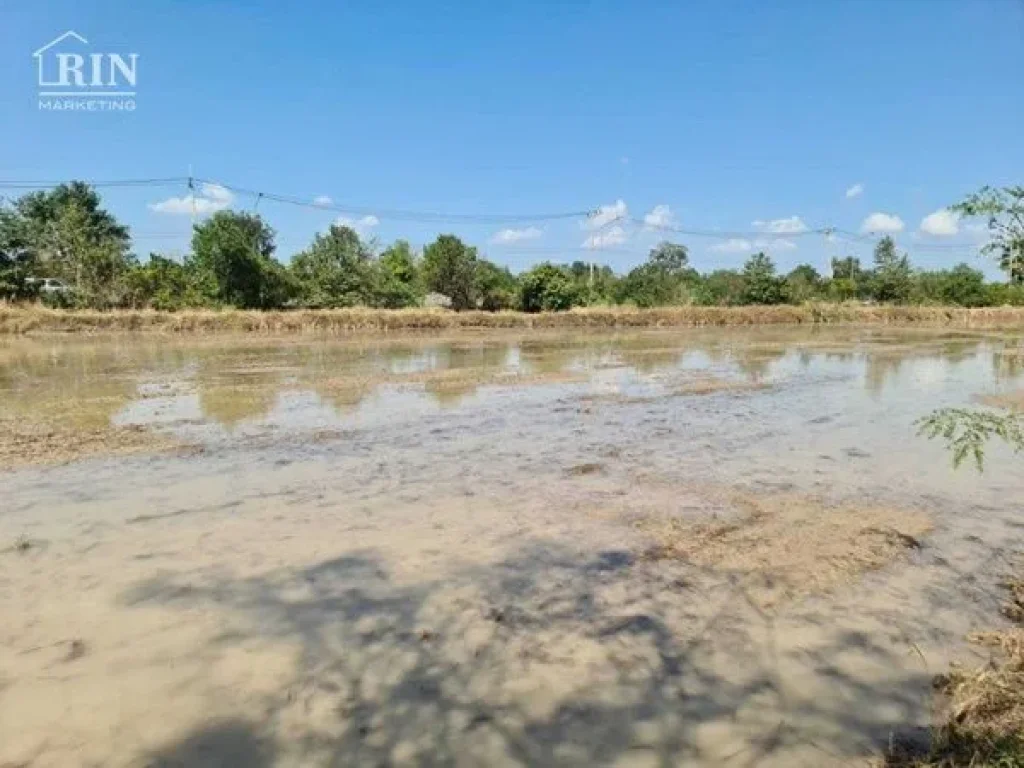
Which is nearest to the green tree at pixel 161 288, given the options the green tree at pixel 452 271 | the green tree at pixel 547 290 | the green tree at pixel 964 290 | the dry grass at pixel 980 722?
the green tree at pixel 452 271

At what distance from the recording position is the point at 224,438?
982cm

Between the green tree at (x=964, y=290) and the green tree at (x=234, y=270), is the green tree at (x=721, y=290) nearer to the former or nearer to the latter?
the green tree at (x=964, y=290)

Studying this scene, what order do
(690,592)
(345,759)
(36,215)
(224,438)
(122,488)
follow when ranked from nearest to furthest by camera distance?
1. (345,759)
2. (690,592)
3. (122,488)
4. (224,438)
5. (36,215)

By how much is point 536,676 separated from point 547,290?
148ft

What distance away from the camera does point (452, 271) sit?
5100cm

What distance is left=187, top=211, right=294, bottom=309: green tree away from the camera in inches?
1684

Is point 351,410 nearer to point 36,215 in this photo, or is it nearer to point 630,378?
point 630,378

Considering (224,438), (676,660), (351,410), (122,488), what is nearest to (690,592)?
(676,660)

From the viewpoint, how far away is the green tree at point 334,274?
4569cm

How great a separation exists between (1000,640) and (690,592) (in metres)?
1.65

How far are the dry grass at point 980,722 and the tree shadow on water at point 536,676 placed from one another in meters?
0.16

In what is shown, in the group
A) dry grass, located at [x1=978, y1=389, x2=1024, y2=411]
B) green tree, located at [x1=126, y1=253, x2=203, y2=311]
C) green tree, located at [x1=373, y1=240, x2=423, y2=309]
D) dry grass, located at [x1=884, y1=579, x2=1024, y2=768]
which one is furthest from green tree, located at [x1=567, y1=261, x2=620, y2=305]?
dry grass, located at [x1=884, y1=579, x2=1024, y2=768]

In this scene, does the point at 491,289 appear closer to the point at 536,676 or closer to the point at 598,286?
the point at 598,286

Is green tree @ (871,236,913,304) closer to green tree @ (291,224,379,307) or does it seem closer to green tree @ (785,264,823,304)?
green tree @ (785,264,823,304)
